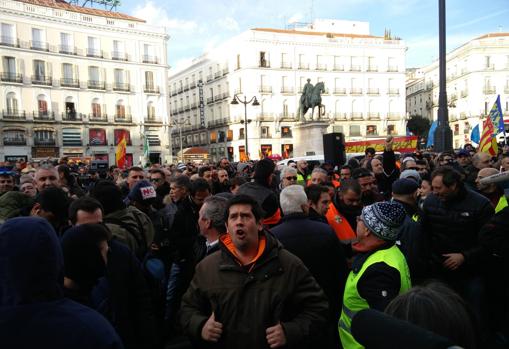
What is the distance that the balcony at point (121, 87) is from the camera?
42.7 metres

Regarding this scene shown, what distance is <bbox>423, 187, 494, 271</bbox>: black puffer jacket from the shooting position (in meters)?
3.79

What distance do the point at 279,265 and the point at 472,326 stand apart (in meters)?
1.37

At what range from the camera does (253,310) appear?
239cm

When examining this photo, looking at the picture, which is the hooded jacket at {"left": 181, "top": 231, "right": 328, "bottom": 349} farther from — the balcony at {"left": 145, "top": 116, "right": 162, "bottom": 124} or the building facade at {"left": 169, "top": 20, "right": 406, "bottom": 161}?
the building facade at {"left": 169, "top": 20, "right": 406, "bottom": 161}

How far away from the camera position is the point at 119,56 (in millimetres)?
42594

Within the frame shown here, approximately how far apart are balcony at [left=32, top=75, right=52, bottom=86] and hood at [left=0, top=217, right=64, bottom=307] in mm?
42610

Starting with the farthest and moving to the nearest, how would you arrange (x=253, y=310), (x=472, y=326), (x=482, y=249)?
(x=482, y=249), (x=253, y=310), (x=472, y=326)

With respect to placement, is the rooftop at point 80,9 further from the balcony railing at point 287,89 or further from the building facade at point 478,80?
the building facade at point 478,80

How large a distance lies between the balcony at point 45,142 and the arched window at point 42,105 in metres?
2.36

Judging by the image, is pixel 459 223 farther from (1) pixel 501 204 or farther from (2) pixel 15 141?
(2) pixel 15 141

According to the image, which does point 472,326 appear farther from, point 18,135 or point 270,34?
point 270,34

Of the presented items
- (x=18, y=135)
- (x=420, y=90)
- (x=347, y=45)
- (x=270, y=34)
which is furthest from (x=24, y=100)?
(x=420, y=90)

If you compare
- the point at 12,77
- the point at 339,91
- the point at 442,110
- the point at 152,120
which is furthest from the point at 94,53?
the point at 442,110

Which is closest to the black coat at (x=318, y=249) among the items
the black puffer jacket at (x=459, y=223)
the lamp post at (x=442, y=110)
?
the black puffer jacket at (x=459, y=223)
